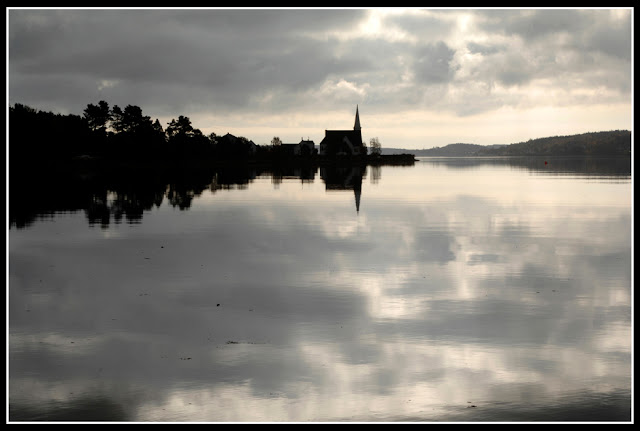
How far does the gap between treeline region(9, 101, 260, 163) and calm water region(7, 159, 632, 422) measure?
338 ft

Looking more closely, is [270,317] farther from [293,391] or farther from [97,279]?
[97,279]

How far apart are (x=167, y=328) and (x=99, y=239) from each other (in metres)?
16.1

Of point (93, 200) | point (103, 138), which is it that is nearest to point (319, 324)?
point (93, 200)

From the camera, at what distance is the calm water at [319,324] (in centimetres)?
1205

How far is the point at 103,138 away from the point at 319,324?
144 meters

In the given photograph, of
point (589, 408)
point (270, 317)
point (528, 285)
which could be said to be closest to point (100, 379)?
point (270, 317)

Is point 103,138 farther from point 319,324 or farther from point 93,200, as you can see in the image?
point 319,324

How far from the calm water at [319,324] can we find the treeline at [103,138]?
102937 mm

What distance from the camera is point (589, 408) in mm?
11797

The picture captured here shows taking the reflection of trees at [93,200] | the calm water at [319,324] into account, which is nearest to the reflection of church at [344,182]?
the reflection of trees at [93,200]

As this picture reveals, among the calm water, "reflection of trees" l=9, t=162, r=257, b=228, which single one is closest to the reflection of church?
"reflection of trees" l=9, t=162, r=257, b=228

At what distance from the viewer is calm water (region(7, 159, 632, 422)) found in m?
12.1

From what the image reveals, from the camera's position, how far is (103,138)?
493 ft

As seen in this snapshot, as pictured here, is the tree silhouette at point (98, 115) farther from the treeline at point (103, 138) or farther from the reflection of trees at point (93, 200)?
the reflection of trees at point (93, 200)
